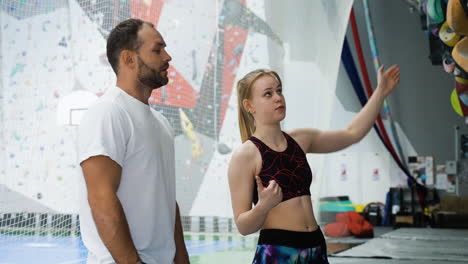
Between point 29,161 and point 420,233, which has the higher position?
point 29,161

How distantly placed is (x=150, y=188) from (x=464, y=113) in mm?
5354

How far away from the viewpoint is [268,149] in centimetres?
208

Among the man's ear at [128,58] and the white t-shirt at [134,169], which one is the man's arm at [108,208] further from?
the man's ear at [128,58]

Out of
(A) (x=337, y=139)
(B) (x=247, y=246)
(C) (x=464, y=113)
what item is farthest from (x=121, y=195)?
(C) (x=464, y=113)

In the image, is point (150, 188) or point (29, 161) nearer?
point (150, 188)

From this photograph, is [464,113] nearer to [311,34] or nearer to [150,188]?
[311,34]

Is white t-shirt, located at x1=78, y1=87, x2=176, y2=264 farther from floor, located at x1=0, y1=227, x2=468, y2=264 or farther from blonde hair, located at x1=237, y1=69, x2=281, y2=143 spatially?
floor, located at x1=0, y1=227, x2=468, y2=264

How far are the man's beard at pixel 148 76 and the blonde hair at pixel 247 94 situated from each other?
1.62 feet

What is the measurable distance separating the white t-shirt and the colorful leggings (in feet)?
A: 1.45

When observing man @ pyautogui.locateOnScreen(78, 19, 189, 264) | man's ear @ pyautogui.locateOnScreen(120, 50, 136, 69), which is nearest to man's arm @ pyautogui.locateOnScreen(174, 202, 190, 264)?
man @ pyautogui.locateOnScreen(78, 19, 189, 264)

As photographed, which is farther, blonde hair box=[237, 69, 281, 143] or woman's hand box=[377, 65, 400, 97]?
woman's hand box=[377, 65, 400, 97]

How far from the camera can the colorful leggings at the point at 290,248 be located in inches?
78.1

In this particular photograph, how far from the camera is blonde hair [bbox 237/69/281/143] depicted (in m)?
2.13

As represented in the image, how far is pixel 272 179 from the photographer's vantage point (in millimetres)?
2016
